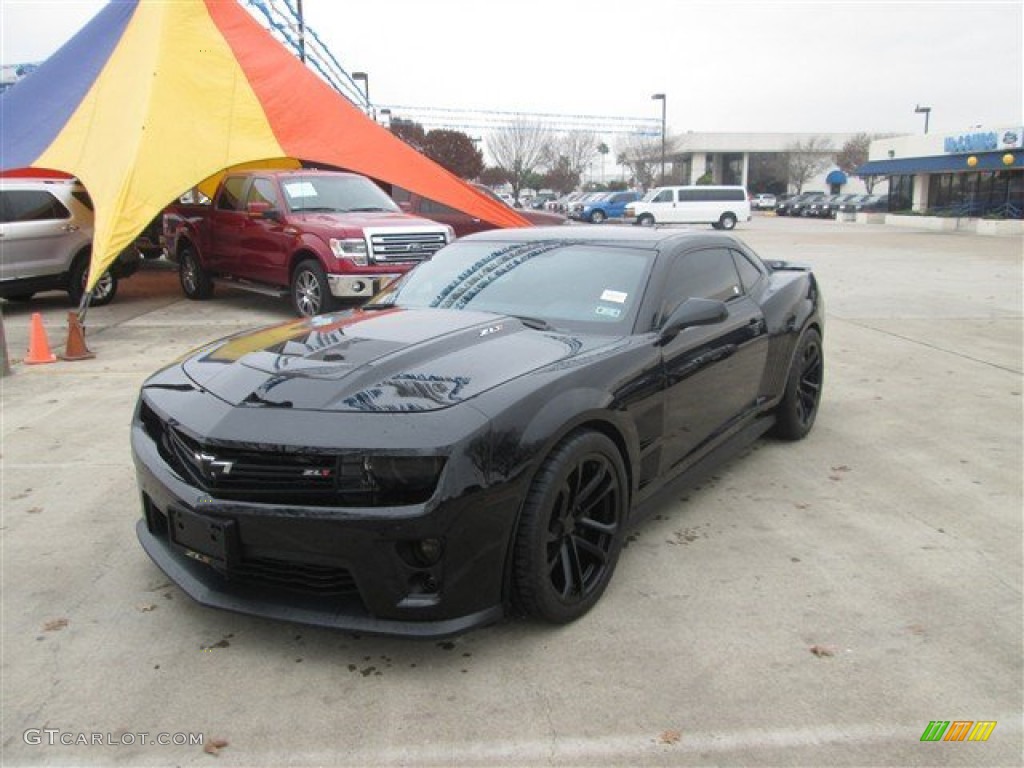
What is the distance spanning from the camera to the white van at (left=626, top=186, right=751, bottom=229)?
38000 mm

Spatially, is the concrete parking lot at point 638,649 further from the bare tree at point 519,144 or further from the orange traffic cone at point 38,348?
the bare tree at point 519,144

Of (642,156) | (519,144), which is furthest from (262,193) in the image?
(642,156)

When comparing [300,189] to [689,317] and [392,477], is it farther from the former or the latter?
[392,477]

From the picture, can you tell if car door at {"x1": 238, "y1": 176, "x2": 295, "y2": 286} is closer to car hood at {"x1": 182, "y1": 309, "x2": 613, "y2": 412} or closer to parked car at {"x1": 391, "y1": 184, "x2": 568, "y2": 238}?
parked car at {"x1": 391, "y1": 184, "x2": 568, "y2": 238}

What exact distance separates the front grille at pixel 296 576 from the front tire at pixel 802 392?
356cm

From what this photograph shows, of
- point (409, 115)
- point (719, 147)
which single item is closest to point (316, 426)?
point (409, 115)

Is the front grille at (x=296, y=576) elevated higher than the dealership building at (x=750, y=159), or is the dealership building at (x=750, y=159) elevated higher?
the dealership building at (x=750, y=159)

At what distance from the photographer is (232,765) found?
2512mm

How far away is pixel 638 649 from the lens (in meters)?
3.14

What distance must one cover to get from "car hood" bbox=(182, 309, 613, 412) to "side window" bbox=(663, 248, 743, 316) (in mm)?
765

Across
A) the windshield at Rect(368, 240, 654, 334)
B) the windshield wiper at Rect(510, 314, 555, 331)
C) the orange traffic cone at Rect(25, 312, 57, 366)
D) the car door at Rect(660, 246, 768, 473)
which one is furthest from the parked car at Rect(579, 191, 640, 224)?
the windshield wiper at Rect(510, 314, 555, 331)

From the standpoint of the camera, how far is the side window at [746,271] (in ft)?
17.0

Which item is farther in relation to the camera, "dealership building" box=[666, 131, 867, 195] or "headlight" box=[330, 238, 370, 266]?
"dealership building" box=[666, 131, 867, 195]

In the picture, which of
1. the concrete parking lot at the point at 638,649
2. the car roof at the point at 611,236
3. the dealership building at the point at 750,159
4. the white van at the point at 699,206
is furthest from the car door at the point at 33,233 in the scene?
the dealership building at the point at 750,159
